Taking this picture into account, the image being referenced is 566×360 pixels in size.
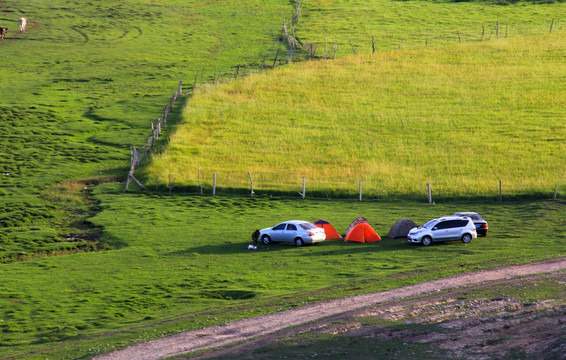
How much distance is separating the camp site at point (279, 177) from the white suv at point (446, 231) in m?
0.93

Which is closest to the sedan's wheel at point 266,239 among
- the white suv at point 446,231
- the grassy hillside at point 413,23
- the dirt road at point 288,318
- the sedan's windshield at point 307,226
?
the sedan's windshield at point 307,226

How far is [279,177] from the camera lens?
5838 cm

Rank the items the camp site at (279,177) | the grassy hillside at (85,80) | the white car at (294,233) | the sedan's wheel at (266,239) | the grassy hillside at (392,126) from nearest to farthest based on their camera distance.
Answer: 1. the camp site at (279,177)
2. the white car at (294,233)
3. the sedan's wheel at (266,239)
4. the grassy hillside at (85,80)
5. the grassy hillside at (392,126)

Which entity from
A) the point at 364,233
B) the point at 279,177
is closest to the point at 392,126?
the point at 279,177

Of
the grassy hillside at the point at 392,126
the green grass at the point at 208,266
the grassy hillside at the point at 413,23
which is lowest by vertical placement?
the green grass at the point at 208,266

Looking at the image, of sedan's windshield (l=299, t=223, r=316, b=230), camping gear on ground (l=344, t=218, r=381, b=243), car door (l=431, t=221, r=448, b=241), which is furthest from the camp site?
car door (l=431, t=221, r=448, b=241)

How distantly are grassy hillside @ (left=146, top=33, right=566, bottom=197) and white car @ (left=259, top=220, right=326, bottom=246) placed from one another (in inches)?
519

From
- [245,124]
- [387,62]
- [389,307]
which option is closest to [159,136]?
[245,124]

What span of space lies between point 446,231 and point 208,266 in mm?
13829

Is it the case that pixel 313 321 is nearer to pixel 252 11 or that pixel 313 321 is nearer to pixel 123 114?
pixel 123 114

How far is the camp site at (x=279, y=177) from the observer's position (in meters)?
26.2

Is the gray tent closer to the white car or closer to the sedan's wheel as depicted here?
the white car

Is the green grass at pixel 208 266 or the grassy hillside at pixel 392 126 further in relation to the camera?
the grassy hillside at pixel 392 126

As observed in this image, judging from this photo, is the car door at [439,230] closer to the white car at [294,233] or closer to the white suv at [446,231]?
the white suv at [446,231]
